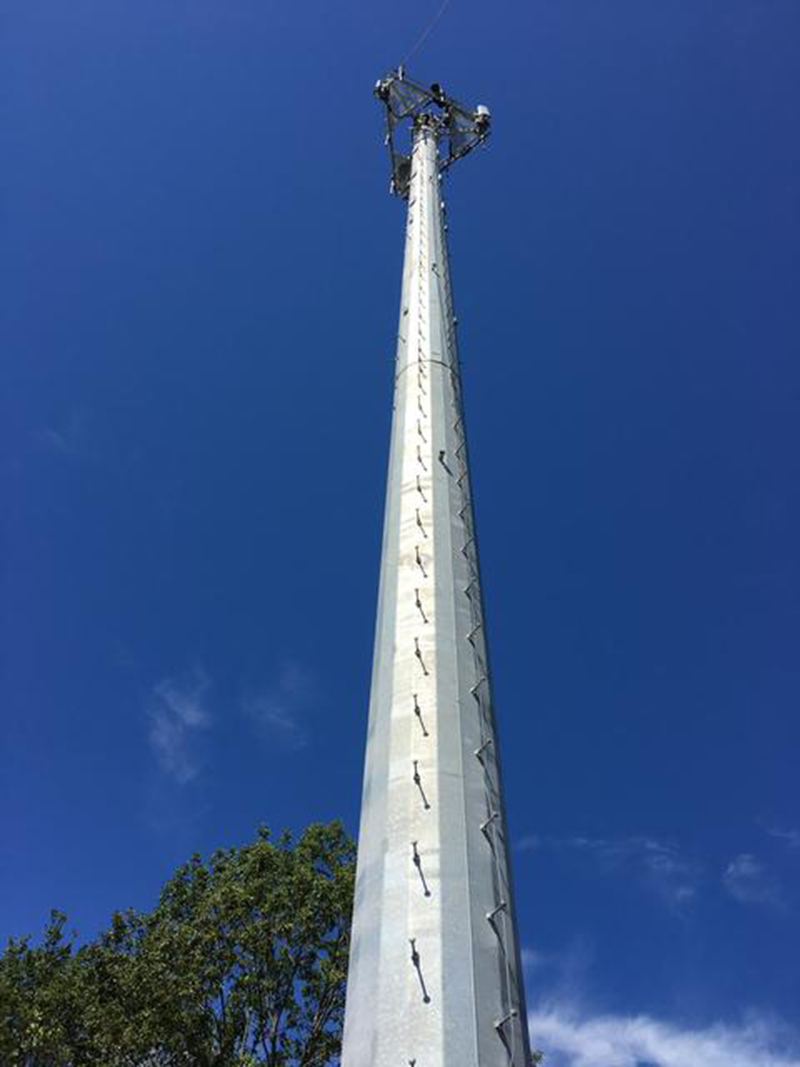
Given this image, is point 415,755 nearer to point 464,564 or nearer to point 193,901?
point 464,564

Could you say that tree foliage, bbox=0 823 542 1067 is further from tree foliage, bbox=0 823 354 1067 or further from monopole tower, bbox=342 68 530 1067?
monopole tower, bbox=342 68 530 1067

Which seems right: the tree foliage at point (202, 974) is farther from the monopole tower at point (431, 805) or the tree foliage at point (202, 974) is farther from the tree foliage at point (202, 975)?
the monopole tower at point (431, 805)

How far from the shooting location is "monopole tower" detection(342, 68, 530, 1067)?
5.52 m

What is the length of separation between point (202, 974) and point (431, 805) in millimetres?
15330

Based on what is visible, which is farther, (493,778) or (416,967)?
(493,778)

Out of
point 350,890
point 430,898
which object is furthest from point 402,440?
point 350,890

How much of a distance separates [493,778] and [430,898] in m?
1.56

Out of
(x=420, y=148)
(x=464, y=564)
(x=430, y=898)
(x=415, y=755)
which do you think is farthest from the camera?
(x=420, y=148)

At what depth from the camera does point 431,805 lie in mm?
6688

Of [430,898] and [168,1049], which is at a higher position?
[168,1049]

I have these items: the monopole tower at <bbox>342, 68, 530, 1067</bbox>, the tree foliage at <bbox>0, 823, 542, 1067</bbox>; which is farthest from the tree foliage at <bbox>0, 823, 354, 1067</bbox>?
the monopole tower at <bbox>342, 68, 530, 1067</bbox>

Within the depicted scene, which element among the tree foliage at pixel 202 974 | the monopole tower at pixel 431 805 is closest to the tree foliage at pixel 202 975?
the tree foliage at pixel 202 974

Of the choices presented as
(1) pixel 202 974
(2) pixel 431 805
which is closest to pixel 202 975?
(1) pixel 202 974

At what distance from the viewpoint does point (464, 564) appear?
9250 mm
